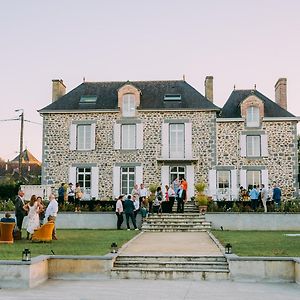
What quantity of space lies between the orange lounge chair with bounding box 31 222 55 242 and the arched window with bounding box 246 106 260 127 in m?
16.5

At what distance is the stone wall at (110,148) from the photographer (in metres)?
29.1

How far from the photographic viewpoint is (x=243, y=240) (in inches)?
648

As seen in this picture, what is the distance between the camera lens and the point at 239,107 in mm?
30125

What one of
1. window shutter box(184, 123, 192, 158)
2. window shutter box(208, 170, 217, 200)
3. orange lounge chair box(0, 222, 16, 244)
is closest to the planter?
window shutter box(208, 170, 217, 200)

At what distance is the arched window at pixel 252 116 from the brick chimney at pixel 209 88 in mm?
2178

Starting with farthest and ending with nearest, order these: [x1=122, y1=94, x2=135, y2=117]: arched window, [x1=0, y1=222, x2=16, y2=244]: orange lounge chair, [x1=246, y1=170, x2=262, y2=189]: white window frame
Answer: [x1=122, y1=94, x2=135, y2=117]: arched window
[x1=246, y1=170, x2=262, y2=189]: white window frame
[x1=0, y1=222, x2=16, y2=244]: orange lounge chair

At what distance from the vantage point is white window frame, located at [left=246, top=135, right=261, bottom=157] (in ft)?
95.9

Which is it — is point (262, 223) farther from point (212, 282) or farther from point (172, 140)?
point (212, 282)

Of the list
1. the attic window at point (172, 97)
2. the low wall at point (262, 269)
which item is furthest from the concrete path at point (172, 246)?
the attic window at point (172, 97)

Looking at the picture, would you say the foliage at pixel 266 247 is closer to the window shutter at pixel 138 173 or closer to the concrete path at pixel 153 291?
the concrete path at pixel 153 291

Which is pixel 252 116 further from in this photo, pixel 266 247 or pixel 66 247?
pixel 66 247

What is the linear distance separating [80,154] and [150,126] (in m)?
3.97

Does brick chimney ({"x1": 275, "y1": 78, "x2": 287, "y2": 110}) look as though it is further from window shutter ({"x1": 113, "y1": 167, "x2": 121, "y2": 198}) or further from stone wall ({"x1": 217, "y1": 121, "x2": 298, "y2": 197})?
window shutter ({"x1": 113, "y1": 167, "x2": 121, "y2": 198})

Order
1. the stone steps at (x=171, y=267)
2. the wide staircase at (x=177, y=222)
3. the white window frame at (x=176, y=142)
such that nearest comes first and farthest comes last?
the stone steps at (x=171, y=267) < the wide staircase at (x=177, y=222) < the white window frame at (x=176, y=142)
